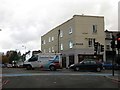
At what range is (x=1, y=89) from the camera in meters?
17.0

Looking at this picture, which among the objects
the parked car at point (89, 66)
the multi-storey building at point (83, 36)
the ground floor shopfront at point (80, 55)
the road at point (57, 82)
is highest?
the multi-storey building at point (83, 36)

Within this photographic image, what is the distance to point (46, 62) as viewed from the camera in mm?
43188

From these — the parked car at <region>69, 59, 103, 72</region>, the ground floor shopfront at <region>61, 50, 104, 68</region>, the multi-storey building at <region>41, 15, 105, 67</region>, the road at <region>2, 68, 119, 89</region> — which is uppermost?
the multi-storey building at <region>41, 15, 105, 67</region>

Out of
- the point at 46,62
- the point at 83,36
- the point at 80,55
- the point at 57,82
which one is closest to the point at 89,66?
the point at 46,62

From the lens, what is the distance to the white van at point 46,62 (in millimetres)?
42938

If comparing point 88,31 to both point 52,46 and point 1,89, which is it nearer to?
point 52,46

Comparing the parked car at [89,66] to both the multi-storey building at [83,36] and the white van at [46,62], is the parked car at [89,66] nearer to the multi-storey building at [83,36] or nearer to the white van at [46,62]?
the white van at [46,62]

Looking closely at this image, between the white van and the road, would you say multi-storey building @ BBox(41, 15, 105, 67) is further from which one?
the road

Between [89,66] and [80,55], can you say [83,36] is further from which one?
[89,66]

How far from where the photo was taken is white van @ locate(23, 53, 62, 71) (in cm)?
4294

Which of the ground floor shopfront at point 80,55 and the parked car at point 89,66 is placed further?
the ground floor shopfront at point 80,55

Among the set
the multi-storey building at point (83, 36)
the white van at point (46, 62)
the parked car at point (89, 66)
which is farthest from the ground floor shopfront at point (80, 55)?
the parked car at point (89, 66)

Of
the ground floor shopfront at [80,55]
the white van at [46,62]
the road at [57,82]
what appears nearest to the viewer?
the road at [57,82]

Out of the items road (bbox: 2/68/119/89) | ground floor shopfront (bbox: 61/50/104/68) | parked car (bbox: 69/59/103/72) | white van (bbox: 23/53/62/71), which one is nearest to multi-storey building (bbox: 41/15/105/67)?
ground floor shopfront (bbox: 61/50/104/68)
